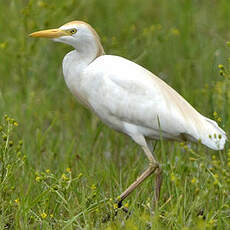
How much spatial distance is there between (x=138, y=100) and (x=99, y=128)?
0.83m

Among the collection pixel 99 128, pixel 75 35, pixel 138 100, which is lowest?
pixel 99 128

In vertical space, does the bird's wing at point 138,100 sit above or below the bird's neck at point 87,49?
below

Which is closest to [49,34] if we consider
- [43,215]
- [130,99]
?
[130,99]

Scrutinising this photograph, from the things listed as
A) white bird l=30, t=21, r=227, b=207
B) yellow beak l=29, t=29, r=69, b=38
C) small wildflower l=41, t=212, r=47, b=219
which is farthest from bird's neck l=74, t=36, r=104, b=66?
small wildflower l=41, t=212, r=47, b=219

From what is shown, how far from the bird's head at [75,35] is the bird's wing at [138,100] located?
18cm

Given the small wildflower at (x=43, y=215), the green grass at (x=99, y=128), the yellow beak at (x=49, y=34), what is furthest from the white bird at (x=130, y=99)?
the small wildflower at (x=43, y=215)

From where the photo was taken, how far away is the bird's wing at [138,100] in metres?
4.39

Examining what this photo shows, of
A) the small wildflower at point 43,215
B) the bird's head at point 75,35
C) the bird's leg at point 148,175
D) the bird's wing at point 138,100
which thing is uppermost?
→ the bird's head at point 75,35

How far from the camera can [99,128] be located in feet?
17.0

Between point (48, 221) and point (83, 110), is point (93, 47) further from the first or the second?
point (83, 110)

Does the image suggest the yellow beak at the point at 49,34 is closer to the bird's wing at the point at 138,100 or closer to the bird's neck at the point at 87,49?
the bird's neck at the point at 87,49

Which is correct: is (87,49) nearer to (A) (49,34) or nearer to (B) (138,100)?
(A) (49,34)

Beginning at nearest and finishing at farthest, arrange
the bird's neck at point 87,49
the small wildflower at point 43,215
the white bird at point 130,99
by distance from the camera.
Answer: the small wildflower at point 43,215 → the white bird at point 130,99 → the bird's neck at point 87,49

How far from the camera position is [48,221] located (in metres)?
3.99
